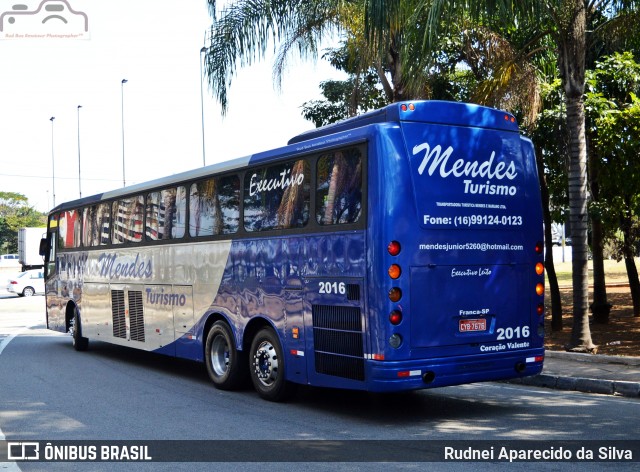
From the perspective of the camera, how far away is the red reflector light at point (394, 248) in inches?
324

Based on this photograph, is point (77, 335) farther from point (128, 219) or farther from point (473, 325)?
point (473, 325)

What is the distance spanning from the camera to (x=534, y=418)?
28.4ft

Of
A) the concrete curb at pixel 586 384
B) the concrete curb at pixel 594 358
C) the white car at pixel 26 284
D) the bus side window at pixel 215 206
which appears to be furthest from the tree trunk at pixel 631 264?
the white car at pixel 26 284

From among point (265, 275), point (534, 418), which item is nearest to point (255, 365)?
point (265, 275)

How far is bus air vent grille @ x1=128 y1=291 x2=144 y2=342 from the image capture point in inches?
543

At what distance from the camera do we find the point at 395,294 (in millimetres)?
8219

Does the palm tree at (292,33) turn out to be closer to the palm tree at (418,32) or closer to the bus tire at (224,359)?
the palm tree at (418,32)

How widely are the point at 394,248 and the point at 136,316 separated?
281 inches

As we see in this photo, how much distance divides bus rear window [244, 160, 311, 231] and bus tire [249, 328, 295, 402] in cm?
143

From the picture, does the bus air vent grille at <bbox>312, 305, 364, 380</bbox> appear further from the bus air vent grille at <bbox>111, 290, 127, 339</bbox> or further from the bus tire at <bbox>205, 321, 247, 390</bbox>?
the bus air vent grille at <bbox>111, 290, 127, 339</bbox>

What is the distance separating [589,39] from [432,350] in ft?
30.5

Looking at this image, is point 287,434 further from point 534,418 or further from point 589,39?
point 589,39

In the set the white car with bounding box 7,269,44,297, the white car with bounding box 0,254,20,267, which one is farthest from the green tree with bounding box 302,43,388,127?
the white car with bounding box 0,254,20,267

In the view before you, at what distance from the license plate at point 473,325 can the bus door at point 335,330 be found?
115 centimetres
